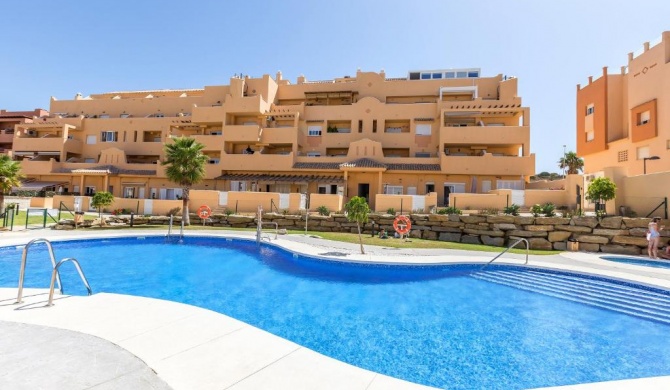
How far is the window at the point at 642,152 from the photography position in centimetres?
2459

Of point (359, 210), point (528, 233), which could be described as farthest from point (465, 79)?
point (359, 210)

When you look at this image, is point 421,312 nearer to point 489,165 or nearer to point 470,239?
point 470,239

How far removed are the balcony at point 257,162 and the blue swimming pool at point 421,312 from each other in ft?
66.6

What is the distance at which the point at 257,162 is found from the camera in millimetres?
33844

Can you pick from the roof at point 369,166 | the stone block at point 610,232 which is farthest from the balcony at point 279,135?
the stone block at point 610,232

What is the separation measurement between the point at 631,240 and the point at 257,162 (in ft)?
99.3

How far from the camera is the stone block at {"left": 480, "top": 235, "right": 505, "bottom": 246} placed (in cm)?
1767

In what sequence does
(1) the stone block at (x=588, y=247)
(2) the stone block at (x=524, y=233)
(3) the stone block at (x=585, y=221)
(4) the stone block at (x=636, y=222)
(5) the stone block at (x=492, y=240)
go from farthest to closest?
(5) the stone block at (x=492, y=240), (2) the stone block at (x=524, y=233), (3) the stone block at (x=585, y=221), (1) the stone block at (x=588, y=247), (4) the stone block at (x=636, y=222)

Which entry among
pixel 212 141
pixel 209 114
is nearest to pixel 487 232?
pixel 212 141

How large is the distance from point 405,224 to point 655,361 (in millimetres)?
12616

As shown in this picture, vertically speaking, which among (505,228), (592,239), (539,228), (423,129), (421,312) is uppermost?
(423,129)

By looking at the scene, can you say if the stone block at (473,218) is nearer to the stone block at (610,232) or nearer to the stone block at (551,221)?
the stone block at (551,221)

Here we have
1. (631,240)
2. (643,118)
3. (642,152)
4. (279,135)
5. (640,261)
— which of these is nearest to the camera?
(640,261)

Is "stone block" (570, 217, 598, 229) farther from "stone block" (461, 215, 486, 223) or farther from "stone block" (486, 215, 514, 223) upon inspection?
"stone block" (461, 215, 486, 223)
